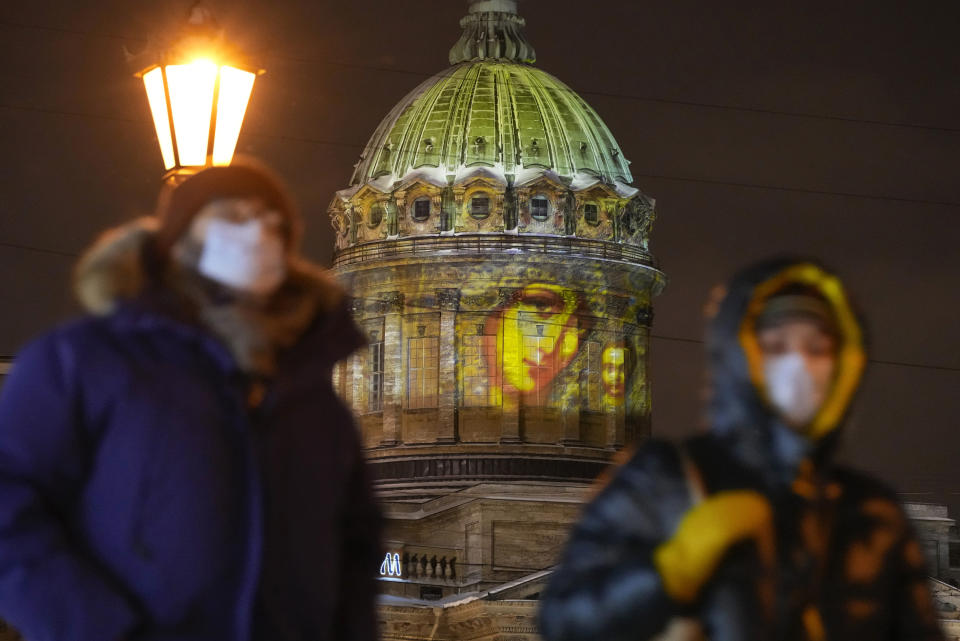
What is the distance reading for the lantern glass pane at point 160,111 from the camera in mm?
11297

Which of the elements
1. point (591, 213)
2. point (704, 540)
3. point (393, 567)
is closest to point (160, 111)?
point (704, 540)

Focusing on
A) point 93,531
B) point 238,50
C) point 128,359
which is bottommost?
point 93,531

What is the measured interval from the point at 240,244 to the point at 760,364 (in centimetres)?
132

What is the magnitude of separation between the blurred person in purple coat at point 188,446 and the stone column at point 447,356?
57.0 metres

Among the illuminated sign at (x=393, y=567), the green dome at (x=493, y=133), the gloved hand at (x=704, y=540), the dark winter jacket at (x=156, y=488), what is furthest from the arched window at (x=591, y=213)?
the gloved hand at (x=704, y=540)

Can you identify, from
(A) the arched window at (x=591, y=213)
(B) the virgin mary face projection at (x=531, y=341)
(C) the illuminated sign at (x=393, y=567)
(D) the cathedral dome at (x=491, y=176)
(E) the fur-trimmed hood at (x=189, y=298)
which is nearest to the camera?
(E) the fur-trimmed hood at (x=189, y=298)

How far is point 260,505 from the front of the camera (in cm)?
580

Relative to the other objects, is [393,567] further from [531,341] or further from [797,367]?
[797,367]

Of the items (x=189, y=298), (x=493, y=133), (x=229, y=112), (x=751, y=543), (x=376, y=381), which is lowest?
(x=751, y=543)

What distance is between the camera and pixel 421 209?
64.3 meters

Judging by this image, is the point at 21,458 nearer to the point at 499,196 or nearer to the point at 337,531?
the point at 337,531

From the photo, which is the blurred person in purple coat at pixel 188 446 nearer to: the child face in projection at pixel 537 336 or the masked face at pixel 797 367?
the masked face at pixel 797 367

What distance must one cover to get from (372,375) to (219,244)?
2304 inches

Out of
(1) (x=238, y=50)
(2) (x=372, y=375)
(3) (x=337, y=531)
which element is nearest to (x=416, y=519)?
(2) (x=372, y=375)
